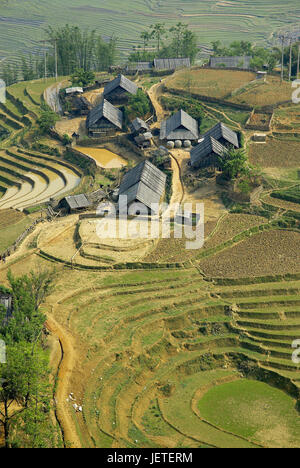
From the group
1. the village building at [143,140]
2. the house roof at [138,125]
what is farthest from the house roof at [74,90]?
the village building at [143,140]

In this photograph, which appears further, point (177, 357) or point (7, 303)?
point (177, 357)

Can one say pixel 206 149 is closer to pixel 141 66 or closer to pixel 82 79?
pixel 82 79

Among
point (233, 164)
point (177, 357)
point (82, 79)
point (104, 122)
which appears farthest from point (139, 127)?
point (177, 357)

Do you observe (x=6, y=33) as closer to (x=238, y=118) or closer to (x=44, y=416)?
(x=238, y=118)

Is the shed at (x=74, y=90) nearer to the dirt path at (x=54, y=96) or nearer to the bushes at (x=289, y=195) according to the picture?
the dirt path at (x=54, y=96)

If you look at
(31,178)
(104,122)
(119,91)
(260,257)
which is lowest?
(260,257)

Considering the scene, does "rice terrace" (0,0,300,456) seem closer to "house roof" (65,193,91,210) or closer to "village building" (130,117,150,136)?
"house roof" (65,193,91,210)

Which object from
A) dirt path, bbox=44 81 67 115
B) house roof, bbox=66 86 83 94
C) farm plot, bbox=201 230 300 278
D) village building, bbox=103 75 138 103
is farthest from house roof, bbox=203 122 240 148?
dirt path, bbox=44 81 67 115
